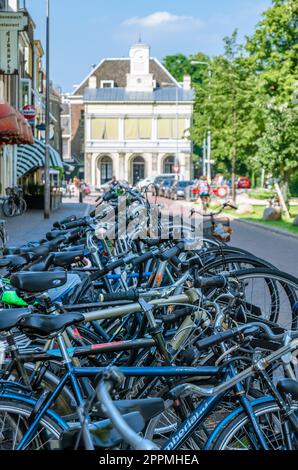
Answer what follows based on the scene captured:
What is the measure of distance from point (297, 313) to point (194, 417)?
1141 mm

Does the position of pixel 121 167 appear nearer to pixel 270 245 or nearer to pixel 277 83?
pixel 277 83

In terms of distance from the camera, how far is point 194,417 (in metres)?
2.74

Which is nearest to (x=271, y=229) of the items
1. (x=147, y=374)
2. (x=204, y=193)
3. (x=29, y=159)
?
(x=204, y=193)

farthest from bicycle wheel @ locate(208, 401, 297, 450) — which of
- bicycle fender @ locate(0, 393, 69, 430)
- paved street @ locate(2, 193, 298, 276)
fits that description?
paved street @ locate(2, 193, 298, 276)

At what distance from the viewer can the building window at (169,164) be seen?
2972 inches

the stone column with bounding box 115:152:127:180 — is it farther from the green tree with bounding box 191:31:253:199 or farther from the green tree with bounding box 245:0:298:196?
the green tree with bounding box 245:0:298:196

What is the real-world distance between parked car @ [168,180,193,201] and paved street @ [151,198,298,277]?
82.1 feet

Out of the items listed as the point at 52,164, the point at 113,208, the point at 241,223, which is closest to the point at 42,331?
the point at 113,208

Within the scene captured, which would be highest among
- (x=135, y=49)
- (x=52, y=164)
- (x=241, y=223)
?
(x=135, y=49)

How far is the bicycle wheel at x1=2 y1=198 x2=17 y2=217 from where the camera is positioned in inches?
1034

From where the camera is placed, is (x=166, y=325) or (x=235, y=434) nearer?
(x=235, y=434)

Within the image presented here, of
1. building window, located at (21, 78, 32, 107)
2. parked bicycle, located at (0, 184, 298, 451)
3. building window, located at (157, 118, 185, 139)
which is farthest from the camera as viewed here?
building window, located at (157, 118, 185, 139)
